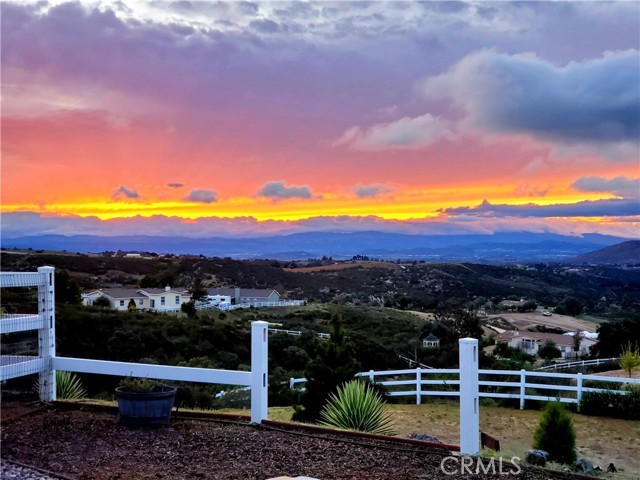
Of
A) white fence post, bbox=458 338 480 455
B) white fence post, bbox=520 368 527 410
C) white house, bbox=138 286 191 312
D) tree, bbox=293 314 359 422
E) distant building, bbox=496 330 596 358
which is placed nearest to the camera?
white fence post, bbox=458 338 480 455

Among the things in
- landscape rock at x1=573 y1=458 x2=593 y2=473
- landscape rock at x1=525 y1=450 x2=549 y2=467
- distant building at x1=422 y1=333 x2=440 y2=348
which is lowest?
distant building at x1=422 y1=333 x2=440 y2=348

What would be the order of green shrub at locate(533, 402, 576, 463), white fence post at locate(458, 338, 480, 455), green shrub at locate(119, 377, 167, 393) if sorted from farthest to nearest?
green shrub at locate(533, 402, 576, 463) → green shrub at locate(119, 377, 167, 393) → white fence post at locate(458, 338, 480, 455)

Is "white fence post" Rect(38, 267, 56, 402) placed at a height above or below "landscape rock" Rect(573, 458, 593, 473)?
above

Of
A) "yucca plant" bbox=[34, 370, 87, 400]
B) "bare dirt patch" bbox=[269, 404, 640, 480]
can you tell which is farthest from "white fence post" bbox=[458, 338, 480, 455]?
"yucca plant" bbox=[34, 370, 87, 400]

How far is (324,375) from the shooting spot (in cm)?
988

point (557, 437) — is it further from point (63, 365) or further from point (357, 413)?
point (63, 365)

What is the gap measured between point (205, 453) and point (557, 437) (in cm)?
462

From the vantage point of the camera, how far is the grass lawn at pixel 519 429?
9.38 meters

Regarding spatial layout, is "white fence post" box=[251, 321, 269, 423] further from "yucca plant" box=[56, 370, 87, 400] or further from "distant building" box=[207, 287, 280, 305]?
"distant building" box=[207, 287, 280, 305]

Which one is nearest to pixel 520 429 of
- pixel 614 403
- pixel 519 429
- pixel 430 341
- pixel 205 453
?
pixel 519 429

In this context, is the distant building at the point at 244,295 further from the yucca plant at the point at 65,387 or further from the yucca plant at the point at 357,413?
the yucca plant at the point at 357,413

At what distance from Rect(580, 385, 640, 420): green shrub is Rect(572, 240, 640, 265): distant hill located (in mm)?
64649

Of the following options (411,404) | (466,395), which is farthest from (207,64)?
(466,395)

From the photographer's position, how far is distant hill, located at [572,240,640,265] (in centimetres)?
7338
